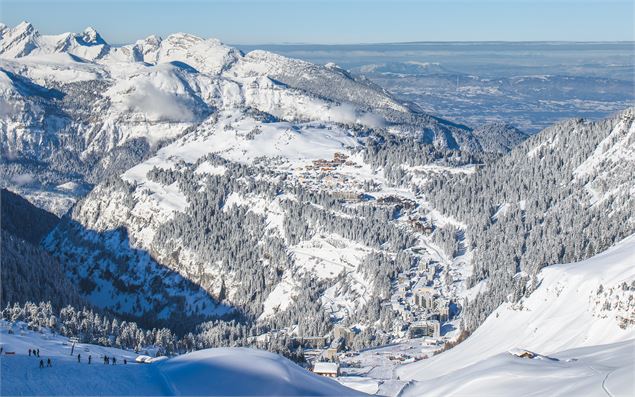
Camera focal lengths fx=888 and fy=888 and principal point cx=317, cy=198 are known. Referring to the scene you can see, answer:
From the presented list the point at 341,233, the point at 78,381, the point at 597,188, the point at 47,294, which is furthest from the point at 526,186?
the point at 78,381

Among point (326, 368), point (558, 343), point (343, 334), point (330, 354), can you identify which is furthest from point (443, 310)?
point (558, 343)

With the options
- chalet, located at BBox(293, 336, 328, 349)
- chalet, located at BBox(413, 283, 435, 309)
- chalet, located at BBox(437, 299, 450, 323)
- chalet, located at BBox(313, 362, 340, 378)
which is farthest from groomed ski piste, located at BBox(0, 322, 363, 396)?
chalet, located at BBox(413, 283, 435, 309)

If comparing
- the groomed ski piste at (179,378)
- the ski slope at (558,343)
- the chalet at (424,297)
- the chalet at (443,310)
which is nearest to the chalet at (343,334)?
the chalet at (424,297)

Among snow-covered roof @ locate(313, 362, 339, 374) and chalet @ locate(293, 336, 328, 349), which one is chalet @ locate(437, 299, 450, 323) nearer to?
chalet @ locate(293, 336, 328, 349)

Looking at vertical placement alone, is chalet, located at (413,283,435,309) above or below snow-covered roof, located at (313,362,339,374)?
below

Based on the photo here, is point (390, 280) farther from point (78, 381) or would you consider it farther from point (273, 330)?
point (78, 381)

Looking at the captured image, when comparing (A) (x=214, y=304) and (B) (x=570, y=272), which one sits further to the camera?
(A) (x=214, y=304)
